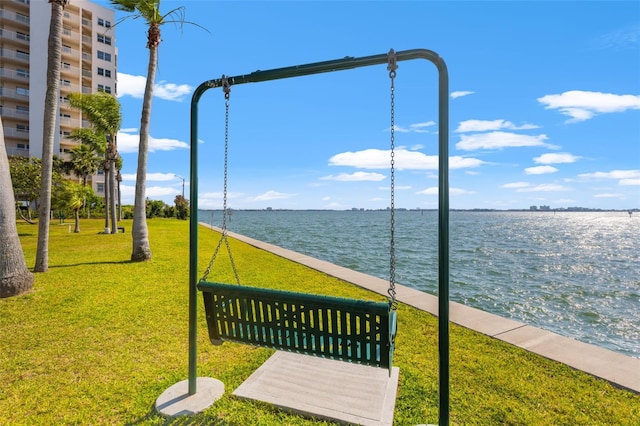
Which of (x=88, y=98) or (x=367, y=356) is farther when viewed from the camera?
(x=88, y=98)

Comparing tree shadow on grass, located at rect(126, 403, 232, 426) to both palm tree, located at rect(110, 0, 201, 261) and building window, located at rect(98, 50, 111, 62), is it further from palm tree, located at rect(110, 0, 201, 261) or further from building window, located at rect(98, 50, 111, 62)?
building window, located at rect(98, 50, 111, 62)

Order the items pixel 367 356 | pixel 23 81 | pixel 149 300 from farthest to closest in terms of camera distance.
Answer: pixel 23 81 < pixel 149 300 < pixel 367 356

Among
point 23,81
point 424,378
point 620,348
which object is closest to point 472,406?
point 424,378

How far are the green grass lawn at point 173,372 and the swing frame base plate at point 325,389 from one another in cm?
13

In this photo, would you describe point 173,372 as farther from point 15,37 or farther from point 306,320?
point 15,37

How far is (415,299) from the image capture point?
25.0 ft

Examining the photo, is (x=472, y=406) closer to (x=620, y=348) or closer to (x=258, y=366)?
(x=258, y=366)

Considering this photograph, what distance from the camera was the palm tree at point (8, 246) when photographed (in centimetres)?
720

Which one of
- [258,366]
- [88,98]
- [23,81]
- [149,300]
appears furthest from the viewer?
[23,81]

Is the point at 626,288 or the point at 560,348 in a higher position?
the point at 560,348

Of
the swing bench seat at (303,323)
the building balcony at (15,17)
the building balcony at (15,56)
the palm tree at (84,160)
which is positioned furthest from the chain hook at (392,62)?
the building balcony at (15,17)

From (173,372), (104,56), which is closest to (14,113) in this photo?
(104,56)

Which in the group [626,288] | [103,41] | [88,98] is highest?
[103,41]

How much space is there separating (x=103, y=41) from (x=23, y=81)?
12.4 m
